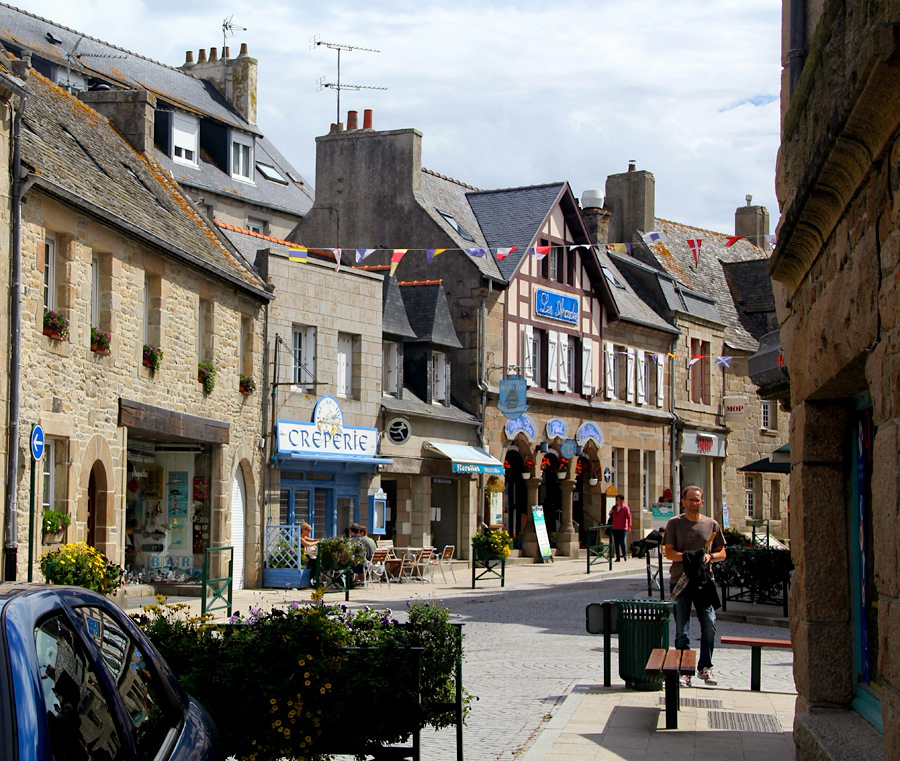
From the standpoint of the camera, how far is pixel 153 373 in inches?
776

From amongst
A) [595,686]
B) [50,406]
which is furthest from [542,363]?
[595,686]

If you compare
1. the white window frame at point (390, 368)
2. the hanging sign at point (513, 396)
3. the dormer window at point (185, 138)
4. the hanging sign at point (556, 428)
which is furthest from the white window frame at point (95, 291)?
the dormer window at point (185, 138)

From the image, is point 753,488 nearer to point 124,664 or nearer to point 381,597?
point 381,597

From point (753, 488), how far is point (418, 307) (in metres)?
19.1

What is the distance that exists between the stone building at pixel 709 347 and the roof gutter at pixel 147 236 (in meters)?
17.3

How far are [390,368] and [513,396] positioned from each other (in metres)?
3.78

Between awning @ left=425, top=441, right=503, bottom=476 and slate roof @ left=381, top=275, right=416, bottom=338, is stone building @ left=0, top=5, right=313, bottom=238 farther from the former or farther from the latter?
awning @ left=425, top=441, right=503, bottom=476

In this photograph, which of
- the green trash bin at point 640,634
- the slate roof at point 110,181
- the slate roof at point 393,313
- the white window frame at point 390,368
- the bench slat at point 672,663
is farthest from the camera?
the white window frame at point 390,368

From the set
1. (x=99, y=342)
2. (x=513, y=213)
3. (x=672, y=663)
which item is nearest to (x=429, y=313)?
(x=513, y=213)

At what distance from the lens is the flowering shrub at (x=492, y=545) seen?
23797 millimetres

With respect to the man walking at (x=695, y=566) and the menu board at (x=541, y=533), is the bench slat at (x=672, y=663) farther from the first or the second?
the menu board at (x=541, y=533)

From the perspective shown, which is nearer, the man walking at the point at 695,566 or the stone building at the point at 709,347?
the man walking at the point at 695,566

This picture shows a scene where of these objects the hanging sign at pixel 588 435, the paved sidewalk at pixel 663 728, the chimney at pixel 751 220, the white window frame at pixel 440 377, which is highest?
the chimney at pixel 751 220

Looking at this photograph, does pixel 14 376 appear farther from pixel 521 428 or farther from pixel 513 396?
pixel 521 428
